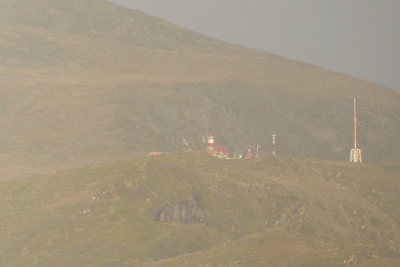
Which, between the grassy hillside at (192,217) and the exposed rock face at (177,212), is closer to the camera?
the grassy hillside at (192,217)

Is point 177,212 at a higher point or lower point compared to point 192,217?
higher

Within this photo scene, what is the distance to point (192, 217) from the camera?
73375 millimetres

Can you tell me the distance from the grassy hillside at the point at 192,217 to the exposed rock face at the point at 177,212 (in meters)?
0.09

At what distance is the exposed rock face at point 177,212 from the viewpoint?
71.3m

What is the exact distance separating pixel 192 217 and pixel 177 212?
1463mm

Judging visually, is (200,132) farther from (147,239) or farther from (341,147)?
(147,239)

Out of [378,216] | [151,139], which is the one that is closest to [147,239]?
[378,216]

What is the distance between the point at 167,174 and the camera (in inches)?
2990

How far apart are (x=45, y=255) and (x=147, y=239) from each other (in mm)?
6645

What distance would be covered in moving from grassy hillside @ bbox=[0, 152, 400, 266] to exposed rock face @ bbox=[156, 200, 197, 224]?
9cm

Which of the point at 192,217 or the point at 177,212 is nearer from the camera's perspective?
the point at 177,212

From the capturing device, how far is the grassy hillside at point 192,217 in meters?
53.6

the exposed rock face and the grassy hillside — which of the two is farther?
the exposed rock face

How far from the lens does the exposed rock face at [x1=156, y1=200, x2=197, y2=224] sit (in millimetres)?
71312
